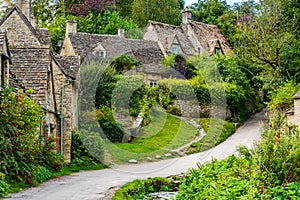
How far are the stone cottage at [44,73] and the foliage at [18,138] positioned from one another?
3.38m

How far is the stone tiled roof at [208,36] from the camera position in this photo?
57.1 meters

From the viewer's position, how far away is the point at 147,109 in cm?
3962

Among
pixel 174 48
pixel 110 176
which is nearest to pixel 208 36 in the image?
pixel 174 48

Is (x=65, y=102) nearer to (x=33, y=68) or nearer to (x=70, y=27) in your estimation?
(x=33, y=68)

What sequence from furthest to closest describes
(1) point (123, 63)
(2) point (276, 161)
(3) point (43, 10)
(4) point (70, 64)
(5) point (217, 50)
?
(3) point (43, 10) → (5) point (217, 50) → (1) point (123, 63) → (4) point (70, 64) → (2) point (276, 161)

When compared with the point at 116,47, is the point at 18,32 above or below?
below

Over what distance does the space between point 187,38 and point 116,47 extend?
10.9m

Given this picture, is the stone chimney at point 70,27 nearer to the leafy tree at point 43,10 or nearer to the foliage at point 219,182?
the leafy tree at point 43,10

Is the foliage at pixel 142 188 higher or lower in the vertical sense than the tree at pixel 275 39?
lower

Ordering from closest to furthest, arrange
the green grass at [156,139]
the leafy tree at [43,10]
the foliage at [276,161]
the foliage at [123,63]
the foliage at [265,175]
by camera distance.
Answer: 1. the foliage at [265,175]
2. the foliage at [276,161]
3. the green grass at [156,139]
4. the foliage at [123,63]
5. the leafy tree at [43,10]

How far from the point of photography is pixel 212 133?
38.3 meters

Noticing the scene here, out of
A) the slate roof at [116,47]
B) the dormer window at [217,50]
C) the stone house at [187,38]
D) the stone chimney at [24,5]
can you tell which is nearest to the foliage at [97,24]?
the stone house at [187,38]

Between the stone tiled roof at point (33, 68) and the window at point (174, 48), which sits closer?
the stone tiled roof at point (33, 68)

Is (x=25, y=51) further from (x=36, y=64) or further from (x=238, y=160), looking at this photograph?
(x=238, y=160)
